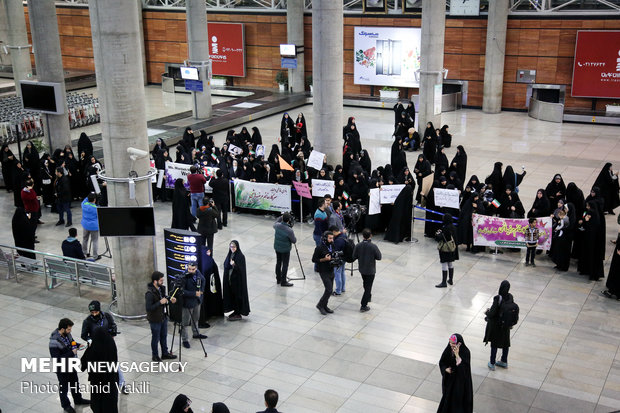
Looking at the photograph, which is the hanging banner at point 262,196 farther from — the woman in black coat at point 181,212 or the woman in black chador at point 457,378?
the woman in black chador at point 457,378

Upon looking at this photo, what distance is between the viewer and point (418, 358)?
11.1 metres

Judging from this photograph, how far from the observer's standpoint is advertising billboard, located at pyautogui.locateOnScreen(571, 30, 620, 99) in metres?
27.6

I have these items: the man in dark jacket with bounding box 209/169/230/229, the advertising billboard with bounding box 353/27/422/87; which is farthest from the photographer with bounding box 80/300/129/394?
the advertising billboard with bounding box 353/27/422/87

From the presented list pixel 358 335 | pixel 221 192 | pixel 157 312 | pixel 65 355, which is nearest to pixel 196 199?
pixel 221 192

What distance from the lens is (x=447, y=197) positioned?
51.6ft

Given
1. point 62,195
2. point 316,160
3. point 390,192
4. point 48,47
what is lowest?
point 62,195

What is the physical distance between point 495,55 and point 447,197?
15402 millimetres

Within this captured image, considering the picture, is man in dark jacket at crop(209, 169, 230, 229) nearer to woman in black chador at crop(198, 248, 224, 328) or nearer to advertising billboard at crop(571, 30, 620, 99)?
woman in black chador at crop(198, 248, 224, 328)

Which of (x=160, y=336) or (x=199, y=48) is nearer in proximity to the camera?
(x=160, y=336)

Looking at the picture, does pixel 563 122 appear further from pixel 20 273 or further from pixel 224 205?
pixel 20 273

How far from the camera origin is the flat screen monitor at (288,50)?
32.6 metres

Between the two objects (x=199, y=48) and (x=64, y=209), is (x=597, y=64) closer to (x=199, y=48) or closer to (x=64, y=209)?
(x=199, y=48)

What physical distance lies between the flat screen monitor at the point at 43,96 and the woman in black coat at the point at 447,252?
13300 millimetres

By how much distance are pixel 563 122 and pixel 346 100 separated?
31.5 feet
